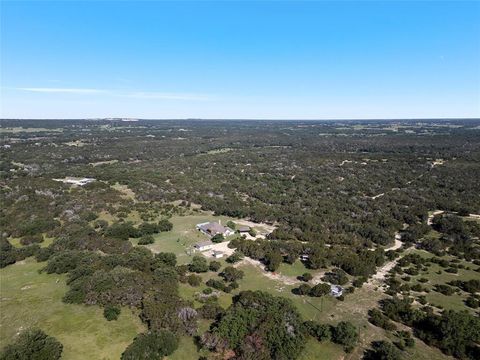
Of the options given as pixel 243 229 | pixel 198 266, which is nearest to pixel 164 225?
pixel 243 229

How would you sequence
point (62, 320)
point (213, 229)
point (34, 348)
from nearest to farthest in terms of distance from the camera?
point (34, 348)
point (62, 320)
point (213, 229)

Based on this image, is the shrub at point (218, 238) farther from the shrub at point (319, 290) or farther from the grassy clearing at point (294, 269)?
the shrub at point (319, 290)

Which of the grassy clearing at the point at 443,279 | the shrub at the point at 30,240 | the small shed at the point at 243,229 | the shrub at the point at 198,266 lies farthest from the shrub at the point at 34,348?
the grassy clearing at the point at 443,279

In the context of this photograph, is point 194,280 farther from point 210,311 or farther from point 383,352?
point 383,352

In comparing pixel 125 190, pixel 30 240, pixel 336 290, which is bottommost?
pixel 336 290

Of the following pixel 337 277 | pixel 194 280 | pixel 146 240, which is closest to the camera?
pixel 194 280

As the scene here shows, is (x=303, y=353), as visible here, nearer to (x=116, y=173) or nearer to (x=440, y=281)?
(x=440, y=281)

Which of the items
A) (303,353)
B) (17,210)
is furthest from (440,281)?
(17,210)
